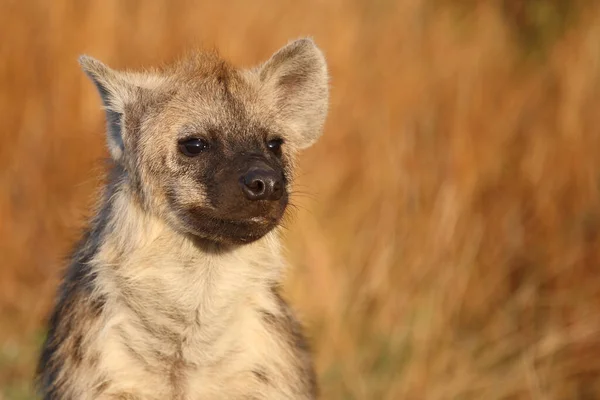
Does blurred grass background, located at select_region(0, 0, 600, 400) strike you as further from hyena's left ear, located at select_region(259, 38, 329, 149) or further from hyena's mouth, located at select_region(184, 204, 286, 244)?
hyena's mouth, located at select_region(184, 204, 286, 244)

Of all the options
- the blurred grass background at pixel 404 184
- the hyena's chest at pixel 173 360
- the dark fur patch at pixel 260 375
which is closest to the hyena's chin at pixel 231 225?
the hyena's chest at pixel 173 360

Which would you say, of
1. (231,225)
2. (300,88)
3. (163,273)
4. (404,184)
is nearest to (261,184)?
(231,225)

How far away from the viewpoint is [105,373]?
3586mm

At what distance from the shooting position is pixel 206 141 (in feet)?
12.2

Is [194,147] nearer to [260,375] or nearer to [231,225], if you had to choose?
[231,225]

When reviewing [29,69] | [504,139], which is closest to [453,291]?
[504,139]

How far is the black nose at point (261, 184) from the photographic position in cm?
342

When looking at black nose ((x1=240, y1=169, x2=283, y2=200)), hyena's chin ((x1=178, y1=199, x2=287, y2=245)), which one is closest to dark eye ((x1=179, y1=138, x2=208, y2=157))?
hyena's chin ((x1=178, y1=199, x2=287, y2=245))

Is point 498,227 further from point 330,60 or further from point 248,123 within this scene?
point 248,123

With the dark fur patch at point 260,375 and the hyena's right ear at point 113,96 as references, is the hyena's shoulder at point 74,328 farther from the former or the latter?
the dark fur patch at point 260,375

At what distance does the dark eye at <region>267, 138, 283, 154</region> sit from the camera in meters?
3.83

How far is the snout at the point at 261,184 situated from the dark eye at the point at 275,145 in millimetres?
369

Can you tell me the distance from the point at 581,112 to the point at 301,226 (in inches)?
69.9

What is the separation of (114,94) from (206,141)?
0.40 metres
